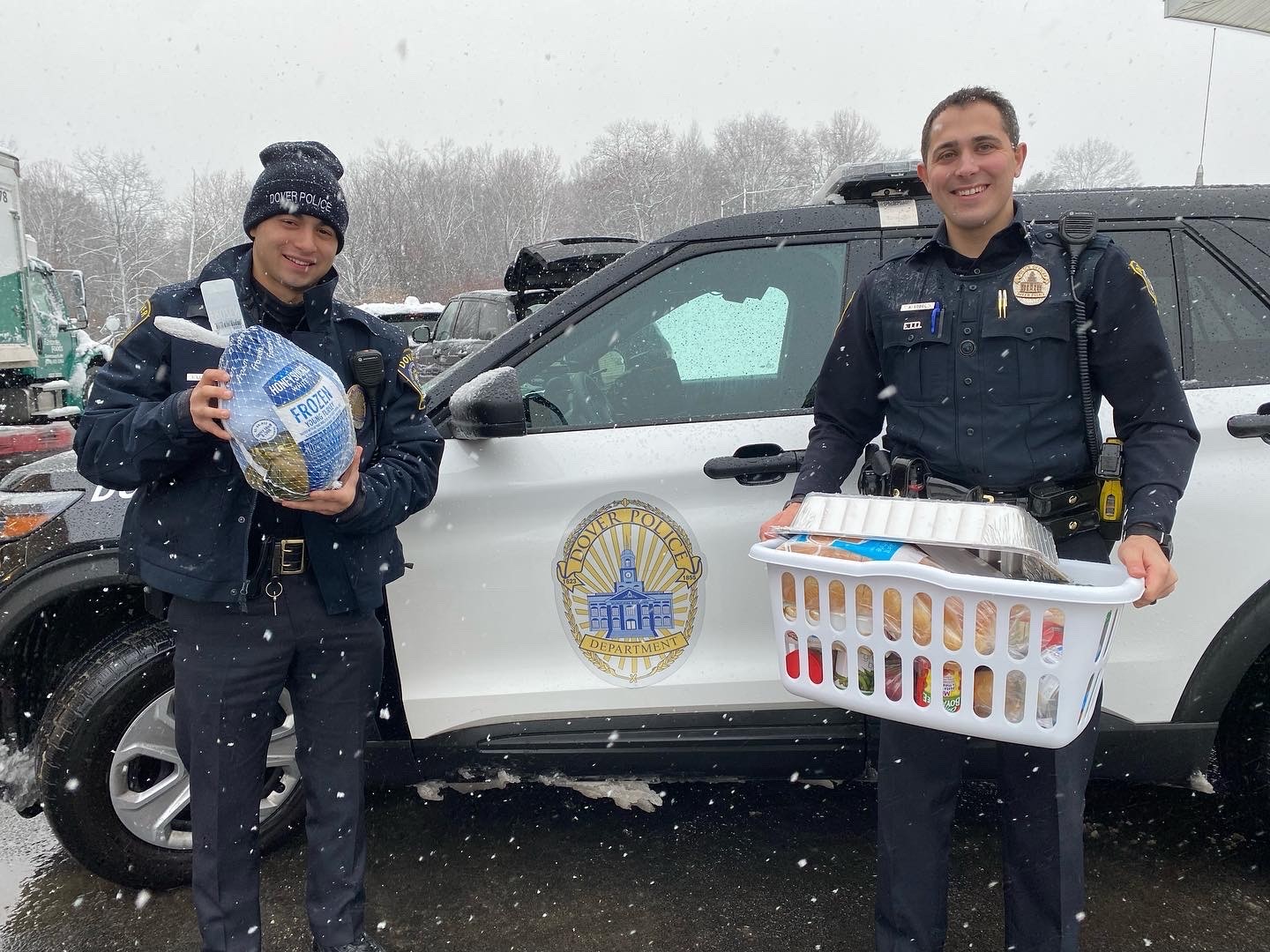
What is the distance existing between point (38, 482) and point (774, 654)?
2119mm

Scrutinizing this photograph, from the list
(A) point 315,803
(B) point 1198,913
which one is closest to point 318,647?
(A) point 315,803

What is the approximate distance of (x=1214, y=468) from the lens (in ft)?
7.20

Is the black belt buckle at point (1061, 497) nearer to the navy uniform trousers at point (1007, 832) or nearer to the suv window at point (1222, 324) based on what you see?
the navy uniform trousers at point (1007, 832)

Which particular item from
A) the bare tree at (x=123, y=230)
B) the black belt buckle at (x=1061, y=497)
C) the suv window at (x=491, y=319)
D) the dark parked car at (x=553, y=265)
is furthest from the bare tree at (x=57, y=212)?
the black belt buckle at (x=1061, y=497)

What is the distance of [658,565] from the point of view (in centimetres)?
229

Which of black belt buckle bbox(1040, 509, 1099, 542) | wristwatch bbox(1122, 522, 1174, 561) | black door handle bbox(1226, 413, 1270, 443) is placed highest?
black door handle bbox(1226, 413, 1270, 443)

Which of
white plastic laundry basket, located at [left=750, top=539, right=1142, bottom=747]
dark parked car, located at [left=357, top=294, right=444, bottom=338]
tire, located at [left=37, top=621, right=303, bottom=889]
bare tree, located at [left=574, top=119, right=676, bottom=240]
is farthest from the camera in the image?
bare tree, located at [left=574, top=119, right=676, bottom=240]

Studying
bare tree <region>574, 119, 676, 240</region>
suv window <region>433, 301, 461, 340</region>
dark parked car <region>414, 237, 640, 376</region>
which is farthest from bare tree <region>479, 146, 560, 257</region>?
dark parked car <region>414, 237, 640, 376</region>

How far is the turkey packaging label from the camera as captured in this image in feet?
5.14

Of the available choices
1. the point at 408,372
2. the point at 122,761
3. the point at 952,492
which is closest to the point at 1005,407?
the point at 952,492

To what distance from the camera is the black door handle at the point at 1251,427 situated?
7.10 feet

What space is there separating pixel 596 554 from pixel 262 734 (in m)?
0.86

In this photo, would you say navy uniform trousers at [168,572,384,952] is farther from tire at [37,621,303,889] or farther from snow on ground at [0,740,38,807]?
snow on ground at [0,740,38,807]

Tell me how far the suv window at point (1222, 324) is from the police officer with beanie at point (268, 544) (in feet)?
6.41
